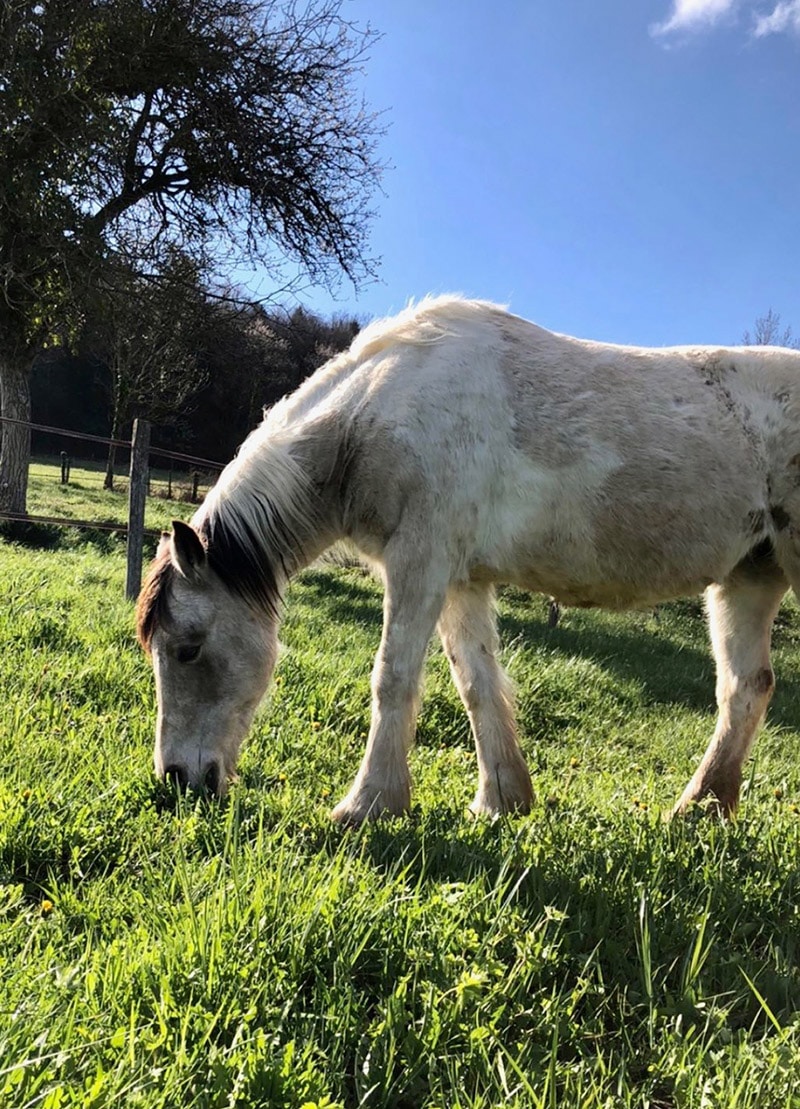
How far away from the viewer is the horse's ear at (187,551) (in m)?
2.84

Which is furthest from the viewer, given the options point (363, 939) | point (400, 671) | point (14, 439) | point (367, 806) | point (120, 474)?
point (120, 474)

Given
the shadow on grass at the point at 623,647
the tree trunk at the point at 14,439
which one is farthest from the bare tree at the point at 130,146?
the shadow on grass at the point at 623,647

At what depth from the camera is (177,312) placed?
12.0 meters

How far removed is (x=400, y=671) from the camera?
2.83 m

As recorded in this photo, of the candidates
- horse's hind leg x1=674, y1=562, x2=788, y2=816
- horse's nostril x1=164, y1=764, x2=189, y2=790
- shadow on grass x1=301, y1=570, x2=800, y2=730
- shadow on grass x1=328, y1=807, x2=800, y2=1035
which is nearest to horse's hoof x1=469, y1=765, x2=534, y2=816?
shadow on grass x1=328, y1=807, x2=800, y2=1035

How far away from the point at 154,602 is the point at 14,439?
1014 cm

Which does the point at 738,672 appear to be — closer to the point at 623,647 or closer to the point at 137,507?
the point at 623,647

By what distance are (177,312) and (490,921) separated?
1202cm

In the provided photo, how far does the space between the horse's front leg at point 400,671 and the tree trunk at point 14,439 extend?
10209 millimetres

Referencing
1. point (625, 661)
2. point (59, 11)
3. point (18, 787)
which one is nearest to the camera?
point (18, 787)

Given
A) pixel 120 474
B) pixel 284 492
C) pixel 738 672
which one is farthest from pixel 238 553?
pixel 120 474

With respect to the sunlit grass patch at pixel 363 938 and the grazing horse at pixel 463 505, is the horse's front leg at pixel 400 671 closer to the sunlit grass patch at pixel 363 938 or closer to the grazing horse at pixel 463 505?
the grazing horse at pixel 463 505

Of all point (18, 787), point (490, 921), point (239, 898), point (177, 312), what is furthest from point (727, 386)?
point (177, 312)

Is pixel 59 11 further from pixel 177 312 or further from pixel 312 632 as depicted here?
pixel 312 632
